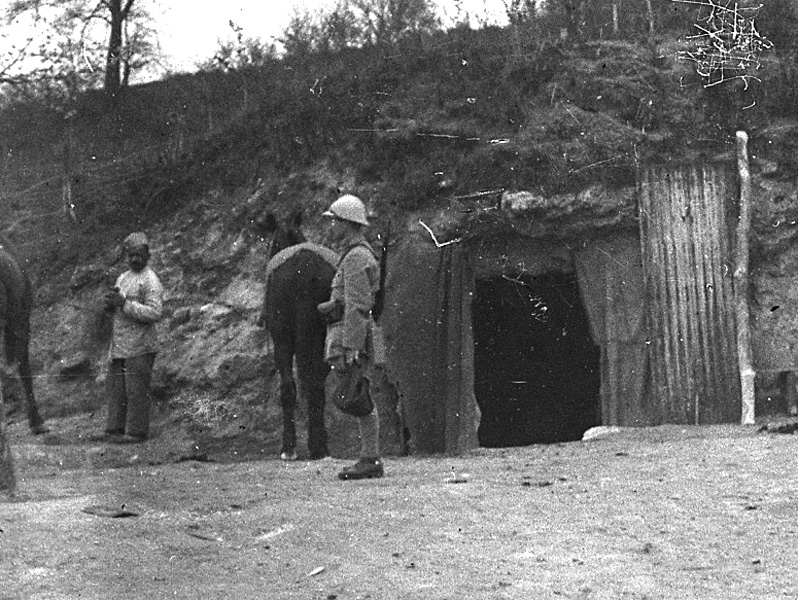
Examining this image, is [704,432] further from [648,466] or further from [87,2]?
[87,2]

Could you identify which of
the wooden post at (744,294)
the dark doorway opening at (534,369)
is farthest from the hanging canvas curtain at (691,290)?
the dark doorway opening at (534,369)

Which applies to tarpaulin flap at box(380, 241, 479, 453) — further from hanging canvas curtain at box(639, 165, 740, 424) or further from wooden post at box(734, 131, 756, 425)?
wooden post at box(734, 131, 756, 425)

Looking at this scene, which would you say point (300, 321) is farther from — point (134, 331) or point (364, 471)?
point (364, 471)

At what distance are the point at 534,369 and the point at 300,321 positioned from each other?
21.9 ft

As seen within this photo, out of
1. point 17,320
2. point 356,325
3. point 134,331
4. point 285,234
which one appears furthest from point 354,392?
point 17,320

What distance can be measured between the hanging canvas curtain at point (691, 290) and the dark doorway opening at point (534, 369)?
244 centimetres

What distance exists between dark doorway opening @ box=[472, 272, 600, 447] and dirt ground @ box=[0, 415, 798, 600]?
6141 millimetres

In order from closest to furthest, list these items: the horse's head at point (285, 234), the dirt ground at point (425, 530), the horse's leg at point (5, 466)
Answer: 1. the dirt ground at point (425, 530)
2. the horse's leg at point (5, 466)
3. the horse's head at point (285, 234)

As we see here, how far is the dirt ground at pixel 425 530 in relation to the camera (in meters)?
6.62

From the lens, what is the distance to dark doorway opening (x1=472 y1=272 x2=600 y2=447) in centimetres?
1677

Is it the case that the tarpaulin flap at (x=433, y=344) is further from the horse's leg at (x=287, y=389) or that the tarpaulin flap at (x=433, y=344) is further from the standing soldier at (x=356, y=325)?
the standing soldier at (x=356, y=325)

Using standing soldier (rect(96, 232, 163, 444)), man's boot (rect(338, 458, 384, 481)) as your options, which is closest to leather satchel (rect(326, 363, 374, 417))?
man's boot (rect(338, 458, 384, 481))

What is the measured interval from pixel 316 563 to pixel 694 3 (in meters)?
11.0

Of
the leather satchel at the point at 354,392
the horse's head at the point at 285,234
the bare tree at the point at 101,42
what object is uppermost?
the bare tree at the point at 101,42
